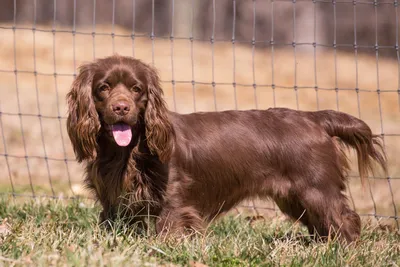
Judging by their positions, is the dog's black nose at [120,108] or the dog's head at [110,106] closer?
the dog's black nose at [120,108]

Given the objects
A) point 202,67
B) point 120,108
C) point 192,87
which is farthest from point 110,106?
point 202,67

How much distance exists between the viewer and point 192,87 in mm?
13055

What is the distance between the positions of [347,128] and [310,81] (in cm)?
1079

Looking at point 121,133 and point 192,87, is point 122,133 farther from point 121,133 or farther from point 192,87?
point 192,87

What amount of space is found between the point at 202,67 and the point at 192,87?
3245 millimetres

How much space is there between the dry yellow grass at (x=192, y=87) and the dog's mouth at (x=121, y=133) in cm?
177

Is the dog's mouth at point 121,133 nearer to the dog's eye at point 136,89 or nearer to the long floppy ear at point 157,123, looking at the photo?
the long floppy ear at point 157,123

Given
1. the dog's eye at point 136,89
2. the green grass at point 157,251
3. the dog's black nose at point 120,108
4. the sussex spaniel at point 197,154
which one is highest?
the dog's eye at point 136,89

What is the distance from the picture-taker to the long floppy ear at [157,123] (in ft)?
14.8

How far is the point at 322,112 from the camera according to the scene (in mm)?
5141

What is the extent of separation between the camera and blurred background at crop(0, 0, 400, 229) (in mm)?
6723

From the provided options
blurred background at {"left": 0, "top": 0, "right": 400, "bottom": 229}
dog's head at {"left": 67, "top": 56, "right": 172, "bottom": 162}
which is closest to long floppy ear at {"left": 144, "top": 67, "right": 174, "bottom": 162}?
dog's head at {"left": 67, "top": 56, "right": 172, "bottom": 162}

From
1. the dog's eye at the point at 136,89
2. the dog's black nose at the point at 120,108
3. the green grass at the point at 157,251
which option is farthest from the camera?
the dog's eye at the point at 136,89

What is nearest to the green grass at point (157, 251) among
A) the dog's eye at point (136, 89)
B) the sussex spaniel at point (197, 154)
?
the sussex spaniel at point (197, 154)
